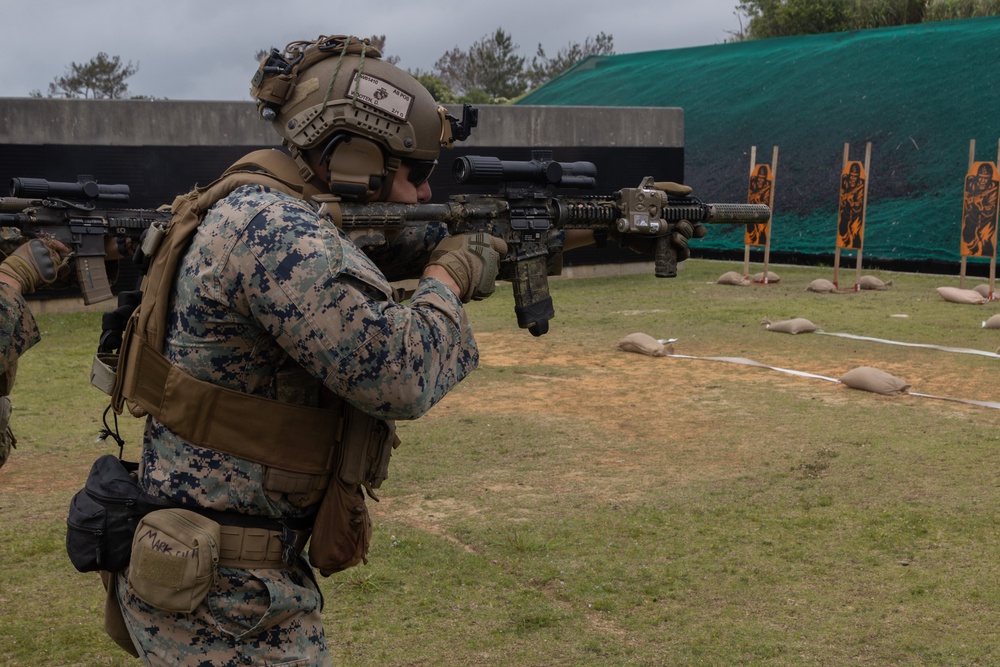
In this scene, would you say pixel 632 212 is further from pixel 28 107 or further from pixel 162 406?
pixel 28 107

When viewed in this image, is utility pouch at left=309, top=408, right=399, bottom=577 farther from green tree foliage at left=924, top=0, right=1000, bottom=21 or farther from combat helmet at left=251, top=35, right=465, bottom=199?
green tree foliage at left=924, top=0, right=1000, bottom=21

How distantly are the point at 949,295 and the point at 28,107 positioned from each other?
12.0 metres

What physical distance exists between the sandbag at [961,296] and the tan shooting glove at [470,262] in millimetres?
12695

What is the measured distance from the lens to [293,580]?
8.23 ft

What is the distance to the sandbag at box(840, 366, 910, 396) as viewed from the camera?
8.55m

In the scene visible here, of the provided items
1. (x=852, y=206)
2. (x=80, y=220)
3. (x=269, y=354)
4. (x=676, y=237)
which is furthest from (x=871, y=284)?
(x=269, y=354)

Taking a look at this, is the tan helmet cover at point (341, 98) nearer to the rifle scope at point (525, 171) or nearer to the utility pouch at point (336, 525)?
the rifle scope at point (525, 171)

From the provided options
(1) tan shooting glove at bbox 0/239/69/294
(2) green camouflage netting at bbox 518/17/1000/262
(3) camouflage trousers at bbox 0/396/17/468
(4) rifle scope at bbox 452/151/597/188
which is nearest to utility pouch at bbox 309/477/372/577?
(4) rifle scope at bbox 452/151/597/188

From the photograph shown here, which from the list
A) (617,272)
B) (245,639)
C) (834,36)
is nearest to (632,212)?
(245,639)

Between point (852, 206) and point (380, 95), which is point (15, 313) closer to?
point (380, 95)

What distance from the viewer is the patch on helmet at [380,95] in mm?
2564

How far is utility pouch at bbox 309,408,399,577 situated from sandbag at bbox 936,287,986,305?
42.8 feet

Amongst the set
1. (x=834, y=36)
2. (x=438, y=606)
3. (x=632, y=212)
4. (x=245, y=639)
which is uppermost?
(x=834, y=36)

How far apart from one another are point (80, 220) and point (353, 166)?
630cm
